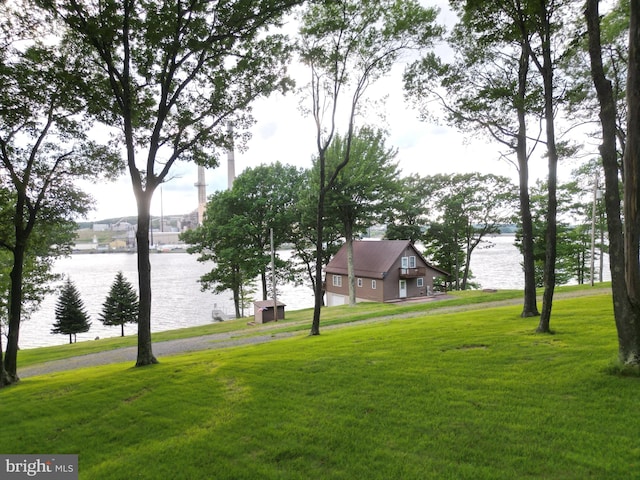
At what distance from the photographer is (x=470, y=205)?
33.7 meters

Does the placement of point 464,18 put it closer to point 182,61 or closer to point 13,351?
point 182,61

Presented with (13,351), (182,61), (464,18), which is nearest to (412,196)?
(464,18)

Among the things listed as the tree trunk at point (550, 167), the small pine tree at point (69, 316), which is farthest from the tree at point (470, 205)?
the small pine tree at point (69, 316)

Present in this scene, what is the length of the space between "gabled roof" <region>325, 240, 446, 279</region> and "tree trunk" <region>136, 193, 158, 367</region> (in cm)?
2183

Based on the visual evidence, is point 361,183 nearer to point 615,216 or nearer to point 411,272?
point 411,272

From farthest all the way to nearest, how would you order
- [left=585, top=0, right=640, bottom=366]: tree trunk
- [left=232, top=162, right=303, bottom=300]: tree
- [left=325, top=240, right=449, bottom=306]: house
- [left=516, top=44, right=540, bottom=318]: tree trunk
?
[left=232, top=162, right=303, bottom=300]: tree < [left=325, top=240, right=449, bottom=306]: house < [left=516, top=44, right=540, bottom=318]: tree trunk < [left=585, top=0, right=640, bottom=366]: tree trunk

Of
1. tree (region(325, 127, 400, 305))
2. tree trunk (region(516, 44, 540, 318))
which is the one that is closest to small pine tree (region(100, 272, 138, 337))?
tree (region(325, 127, 400, 305))

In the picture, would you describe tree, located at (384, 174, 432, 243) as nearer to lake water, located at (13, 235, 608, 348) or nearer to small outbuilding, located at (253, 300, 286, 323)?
lake water, located at (13, 235, 608, 348)

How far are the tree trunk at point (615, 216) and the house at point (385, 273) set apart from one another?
23.9 m

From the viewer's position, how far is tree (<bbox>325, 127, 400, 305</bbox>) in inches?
1023

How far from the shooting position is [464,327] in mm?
11273

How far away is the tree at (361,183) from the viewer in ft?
85.3

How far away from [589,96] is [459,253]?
24.0 meters

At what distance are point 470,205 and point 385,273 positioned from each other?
1136 centimetres
